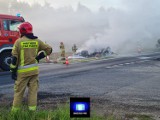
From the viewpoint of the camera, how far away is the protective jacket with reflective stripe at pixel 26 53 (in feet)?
18.6

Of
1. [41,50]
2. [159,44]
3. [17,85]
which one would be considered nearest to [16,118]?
[17,85]

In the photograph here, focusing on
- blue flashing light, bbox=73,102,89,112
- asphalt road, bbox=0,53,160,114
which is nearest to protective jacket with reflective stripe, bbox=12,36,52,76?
asphalt road, bbox=0,53,160,114

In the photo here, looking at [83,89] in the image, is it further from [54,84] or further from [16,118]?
[16,118]

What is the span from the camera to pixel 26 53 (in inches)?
226

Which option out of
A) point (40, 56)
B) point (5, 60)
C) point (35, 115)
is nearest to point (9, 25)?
point (5, 60)

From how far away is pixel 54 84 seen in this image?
9.91m

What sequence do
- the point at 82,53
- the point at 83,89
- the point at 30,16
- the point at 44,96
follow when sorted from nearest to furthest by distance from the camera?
the point at 44,96
the point at 83,89
the point at 82,53
the point at 30,16

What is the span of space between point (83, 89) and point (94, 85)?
83 centimetres

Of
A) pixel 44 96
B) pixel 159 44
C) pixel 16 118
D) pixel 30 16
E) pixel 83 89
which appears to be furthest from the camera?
pixel 30 16

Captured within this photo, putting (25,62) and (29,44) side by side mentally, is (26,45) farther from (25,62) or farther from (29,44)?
(25,62)

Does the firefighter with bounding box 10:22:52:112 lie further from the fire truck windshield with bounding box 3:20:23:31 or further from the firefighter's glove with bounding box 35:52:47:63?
the fire truck windshield with bounding box 3:20:23:31

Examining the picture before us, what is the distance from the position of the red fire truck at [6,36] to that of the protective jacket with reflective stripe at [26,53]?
7.84 meters

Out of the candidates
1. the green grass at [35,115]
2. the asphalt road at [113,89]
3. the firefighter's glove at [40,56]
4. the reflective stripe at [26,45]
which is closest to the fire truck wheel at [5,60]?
the asphalt road at [113,89]

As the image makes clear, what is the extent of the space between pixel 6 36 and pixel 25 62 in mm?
7932
